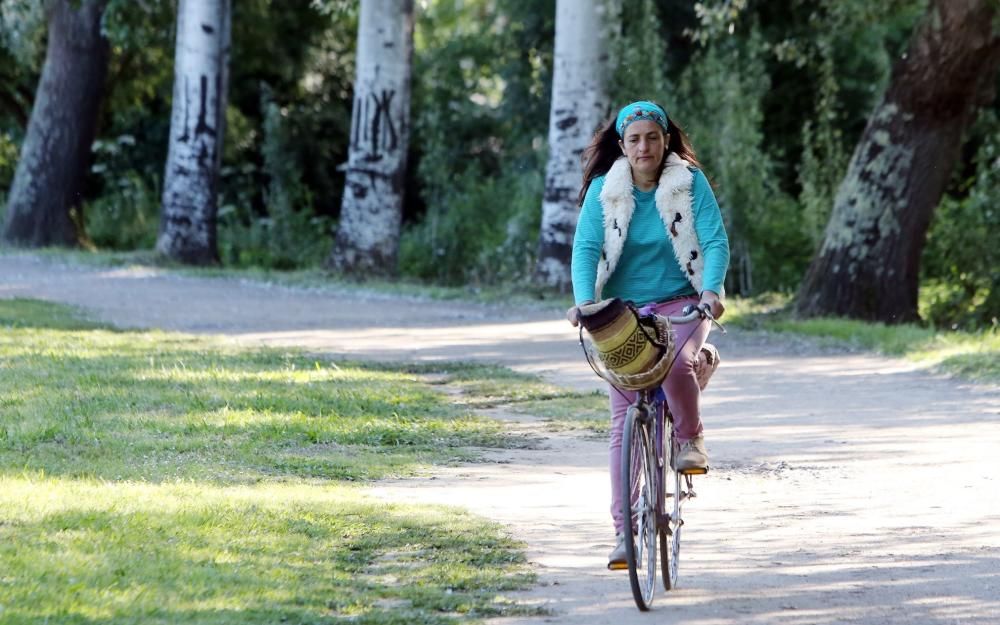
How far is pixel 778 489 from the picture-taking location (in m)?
9.55

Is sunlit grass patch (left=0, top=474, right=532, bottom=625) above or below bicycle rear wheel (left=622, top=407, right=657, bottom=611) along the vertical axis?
below

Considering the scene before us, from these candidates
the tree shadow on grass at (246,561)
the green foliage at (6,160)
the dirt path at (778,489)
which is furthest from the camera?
the green foliage at (6,160)

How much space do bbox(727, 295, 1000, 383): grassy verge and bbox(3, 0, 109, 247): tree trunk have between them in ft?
38.9

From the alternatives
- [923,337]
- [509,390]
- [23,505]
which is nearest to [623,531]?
[23,505]

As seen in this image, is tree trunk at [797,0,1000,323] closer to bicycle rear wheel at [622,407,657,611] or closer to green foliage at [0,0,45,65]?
bicycle rear wheel at [622,407,657,611]

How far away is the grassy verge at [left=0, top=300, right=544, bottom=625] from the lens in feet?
21.2

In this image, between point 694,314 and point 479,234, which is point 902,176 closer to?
point 479,234

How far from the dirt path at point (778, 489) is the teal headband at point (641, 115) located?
6.07 feet

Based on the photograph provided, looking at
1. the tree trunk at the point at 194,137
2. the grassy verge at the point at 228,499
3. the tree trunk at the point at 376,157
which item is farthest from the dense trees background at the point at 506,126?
the grassy verge at the point at 228,499

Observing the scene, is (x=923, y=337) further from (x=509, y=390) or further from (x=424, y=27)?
(x=424, y=27)

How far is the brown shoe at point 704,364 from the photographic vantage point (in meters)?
7.14

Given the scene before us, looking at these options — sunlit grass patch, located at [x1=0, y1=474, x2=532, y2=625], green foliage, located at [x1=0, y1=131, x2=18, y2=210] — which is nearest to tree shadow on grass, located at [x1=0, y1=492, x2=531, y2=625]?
sunlit grass patch, located at [x1=0, y1=474, x2=532, y2=625]

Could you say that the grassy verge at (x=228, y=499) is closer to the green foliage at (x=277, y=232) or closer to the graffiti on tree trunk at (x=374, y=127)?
the graffiti on tree trunk at (x=374, y=127)

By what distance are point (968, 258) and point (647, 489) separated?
591 inches
